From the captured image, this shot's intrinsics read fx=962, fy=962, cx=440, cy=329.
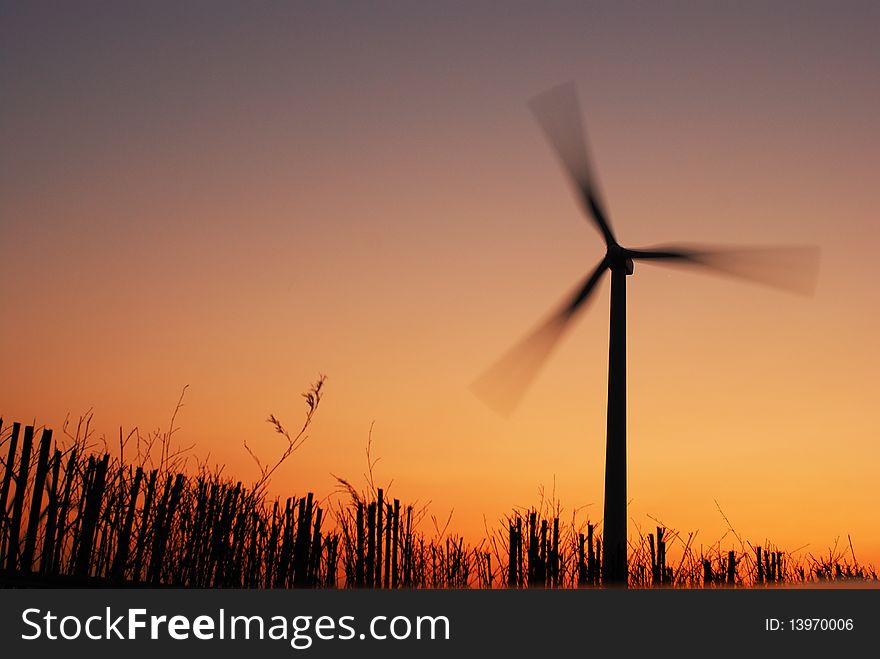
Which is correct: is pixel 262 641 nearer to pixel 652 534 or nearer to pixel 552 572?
pixel 552 572

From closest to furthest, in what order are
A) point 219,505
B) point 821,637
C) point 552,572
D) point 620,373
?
point 821,637, point 219,505, point 552,572, point 620,373

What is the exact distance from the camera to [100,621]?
16.5 feet

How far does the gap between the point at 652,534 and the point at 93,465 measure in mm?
7541

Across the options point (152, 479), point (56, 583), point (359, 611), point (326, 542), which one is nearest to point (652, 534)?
point (326, 542)

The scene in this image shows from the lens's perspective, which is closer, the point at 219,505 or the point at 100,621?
the point at 100,621

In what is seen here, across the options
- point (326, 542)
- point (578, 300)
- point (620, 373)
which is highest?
point (578, 300)

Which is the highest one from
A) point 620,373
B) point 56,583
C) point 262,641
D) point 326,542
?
point 620,373

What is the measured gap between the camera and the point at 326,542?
1173 centimetres

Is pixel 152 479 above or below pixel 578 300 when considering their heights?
below

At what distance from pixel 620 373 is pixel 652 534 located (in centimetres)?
316

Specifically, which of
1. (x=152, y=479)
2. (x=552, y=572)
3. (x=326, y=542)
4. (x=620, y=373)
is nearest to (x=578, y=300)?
(x=620, y=373)

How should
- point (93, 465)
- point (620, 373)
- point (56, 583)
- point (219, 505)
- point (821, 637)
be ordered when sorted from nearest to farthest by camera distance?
point (821, 637) → point (56, 583) → point (93, 465) → point (219, 505) → point (620, 373)

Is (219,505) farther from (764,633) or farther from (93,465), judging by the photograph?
(764,633)

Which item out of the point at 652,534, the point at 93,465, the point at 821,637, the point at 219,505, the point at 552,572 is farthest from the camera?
the point at 652,534
